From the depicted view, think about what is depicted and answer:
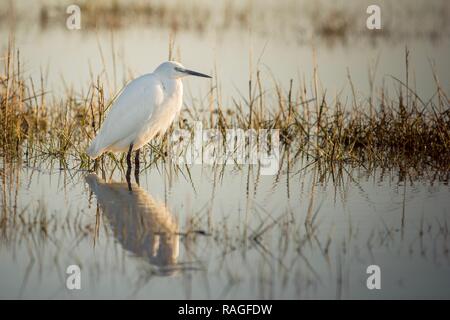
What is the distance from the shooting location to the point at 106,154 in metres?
7.93

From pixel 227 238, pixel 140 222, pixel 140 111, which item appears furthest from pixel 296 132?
pixel 227 238

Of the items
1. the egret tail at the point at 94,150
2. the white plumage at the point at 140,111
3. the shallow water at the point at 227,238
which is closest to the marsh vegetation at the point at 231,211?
the shallow water at the point at 227,238

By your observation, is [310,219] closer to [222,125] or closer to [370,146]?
[370,146]

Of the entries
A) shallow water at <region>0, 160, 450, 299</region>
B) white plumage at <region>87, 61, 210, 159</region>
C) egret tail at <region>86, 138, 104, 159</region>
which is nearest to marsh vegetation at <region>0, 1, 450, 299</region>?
shallow water at <region>0, 160, 450, 299</region>

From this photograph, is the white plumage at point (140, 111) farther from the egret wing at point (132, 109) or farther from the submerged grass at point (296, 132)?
the submerged grass at point (296, 132)

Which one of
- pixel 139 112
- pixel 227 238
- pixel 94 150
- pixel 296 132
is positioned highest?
pixel 139 112

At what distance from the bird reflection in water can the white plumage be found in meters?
0.59

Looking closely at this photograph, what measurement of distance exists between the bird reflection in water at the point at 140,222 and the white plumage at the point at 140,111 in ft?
1.95

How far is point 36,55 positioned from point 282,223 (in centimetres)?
834

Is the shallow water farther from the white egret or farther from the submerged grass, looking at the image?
the submerged grass

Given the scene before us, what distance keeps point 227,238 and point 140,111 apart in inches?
110

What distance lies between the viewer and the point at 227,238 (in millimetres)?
4617

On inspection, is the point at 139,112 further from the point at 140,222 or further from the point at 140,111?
the point at 140,222
